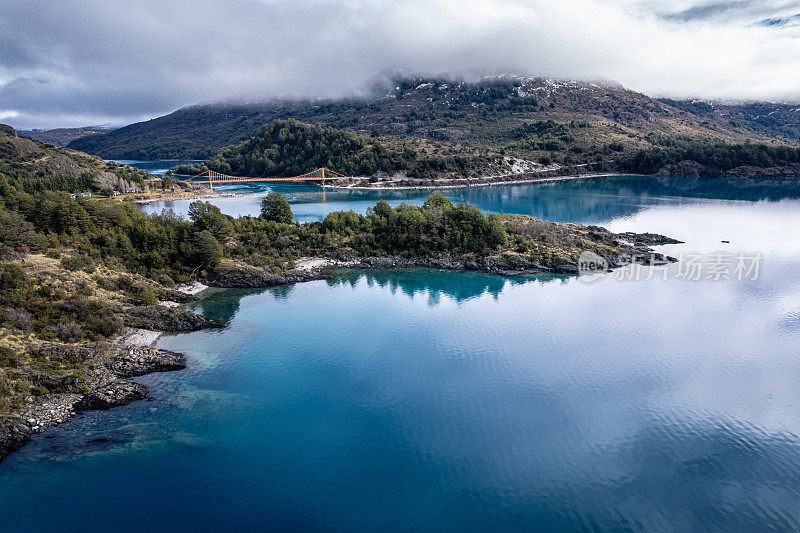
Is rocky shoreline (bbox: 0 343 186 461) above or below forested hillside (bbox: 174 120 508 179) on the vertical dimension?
below

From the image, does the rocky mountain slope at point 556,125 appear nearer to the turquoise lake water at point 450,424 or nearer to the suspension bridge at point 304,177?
the suspension bridge at point 304,177

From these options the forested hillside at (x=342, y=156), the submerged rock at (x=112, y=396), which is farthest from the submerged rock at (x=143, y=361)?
the forested hillside at (x=342, y=156)

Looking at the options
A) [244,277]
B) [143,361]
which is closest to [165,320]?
[143,361]

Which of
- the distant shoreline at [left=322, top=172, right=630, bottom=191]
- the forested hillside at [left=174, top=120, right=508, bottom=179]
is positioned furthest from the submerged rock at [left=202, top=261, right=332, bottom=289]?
the forested hillside at [left=174, top=120, right=508, bottom=179]

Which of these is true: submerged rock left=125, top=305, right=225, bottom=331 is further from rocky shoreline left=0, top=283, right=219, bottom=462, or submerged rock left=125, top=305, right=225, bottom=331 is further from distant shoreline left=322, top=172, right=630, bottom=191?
distant shoreline left=322, top=172, right=630, bottom=191

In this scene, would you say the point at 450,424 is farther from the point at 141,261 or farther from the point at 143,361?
the point at 141,261

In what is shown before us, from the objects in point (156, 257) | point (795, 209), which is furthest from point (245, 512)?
point (795, 209)

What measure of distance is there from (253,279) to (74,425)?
19.9 m

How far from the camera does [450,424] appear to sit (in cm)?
2070

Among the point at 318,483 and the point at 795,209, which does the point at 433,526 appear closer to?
the point at 318,483

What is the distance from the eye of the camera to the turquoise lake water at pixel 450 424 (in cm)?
1611

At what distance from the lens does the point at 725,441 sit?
65.3ft

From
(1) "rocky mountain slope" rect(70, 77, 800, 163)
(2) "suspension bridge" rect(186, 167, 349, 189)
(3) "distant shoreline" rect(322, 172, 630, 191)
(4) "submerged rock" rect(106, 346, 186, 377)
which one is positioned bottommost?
(4) "submerged rock" rect(106, 346, 186, 377)

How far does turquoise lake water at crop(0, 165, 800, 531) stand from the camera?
16.1 metres
